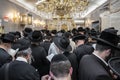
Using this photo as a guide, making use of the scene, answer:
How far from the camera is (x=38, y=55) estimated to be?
6652mm

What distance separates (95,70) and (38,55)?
3.33 metres

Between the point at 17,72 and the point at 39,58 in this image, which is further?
the point at 39,58

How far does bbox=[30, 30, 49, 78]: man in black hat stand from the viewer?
666 centimetres

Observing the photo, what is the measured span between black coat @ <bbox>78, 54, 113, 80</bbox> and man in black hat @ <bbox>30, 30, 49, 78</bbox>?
2823mm

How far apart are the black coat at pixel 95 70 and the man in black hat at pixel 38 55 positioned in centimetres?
282

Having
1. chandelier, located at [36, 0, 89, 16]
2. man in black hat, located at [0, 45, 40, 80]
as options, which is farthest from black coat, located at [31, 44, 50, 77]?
chandelier, located at [36, 0, 89, 16]

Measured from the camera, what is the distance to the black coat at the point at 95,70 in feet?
10.9

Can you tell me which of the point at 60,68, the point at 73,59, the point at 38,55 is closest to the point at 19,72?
the point at 60,68

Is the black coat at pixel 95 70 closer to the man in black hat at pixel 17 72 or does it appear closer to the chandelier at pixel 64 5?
the man in black hat at pixel 17 72

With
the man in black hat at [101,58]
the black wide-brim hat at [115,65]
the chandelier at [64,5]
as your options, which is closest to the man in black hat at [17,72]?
the man in black hat at [101,58]

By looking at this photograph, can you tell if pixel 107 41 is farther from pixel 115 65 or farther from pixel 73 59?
pixel 73 59

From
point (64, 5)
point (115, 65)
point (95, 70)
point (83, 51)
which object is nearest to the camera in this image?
point (115, 65)

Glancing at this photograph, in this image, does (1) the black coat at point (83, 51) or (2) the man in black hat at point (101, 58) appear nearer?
(2) the man in black hat at point (101, 58)

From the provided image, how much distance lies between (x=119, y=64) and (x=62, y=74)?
76cm
